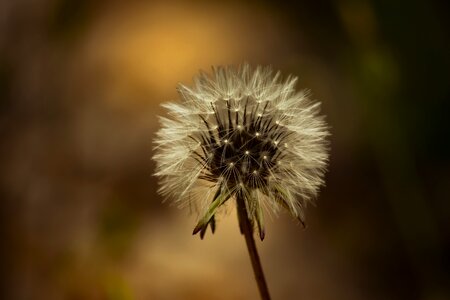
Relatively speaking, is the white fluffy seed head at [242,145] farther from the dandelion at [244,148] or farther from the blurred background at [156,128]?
the blurred background at [156,128]

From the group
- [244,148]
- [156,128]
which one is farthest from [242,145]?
[156,128]

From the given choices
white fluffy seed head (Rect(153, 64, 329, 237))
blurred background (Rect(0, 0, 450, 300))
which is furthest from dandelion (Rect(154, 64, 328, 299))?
blurred background (Rect(0, 0, 450, 300))

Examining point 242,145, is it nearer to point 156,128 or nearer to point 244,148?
point 244,148

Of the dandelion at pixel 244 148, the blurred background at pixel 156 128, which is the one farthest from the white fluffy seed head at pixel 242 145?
the blurred background at pixel 156 128

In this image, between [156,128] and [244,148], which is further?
[156,128]

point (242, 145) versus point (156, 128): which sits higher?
point (156, 128)

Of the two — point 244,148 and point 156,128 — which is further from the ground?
point 156,128
